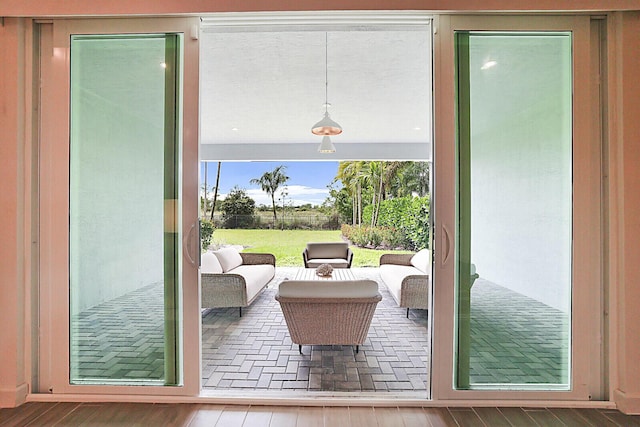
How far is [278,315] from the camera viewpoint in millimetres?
4336

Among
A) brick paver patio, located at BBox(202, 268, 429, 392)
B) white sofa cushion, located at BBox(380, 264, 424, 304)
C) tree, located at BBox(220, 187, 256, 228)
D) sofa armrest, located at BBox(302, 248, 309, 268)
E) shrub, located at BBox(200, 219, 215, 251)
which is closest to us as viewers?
brick paver patio, located at BBox(202, 268, 429, 392)

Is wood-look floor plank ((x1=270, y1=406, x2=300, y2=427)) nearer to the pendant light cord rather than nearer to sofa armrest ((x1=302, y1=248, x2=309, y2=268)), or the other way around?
the pendant light cord

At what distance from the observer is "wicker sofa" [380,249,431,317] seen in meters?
3.87

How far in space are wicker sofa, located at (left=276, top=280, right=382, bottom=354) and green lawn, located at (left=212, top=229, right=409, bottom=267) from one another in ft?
18.5

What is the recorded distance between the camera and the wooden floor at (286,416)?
6.77 ft

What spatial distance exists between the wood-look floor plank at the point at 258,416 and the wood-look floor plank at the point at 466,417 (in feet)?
3.69

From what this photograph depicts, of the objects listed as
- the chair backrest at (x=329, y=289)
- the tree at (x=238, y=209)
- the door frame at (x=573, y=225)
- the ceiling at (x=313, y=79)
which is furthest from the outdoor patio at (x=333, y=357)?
the tree at (x=238, y=209)

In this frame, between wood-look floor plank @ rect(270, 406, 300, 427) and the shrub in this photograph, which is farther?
the shrub

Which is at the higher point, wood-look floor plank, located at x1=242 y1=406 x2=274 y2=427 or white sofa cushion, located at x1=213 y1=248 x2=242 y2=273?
white sofa cushion, located at x1=213 y1=248 x2=242 y2=273

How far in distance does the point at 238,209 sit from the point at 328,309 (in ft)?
20.3

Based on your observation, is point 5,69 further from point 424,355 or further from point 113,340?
point 424,355

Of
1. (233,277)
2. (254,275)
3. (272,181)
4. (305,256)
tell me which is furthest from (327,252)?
(233,277)

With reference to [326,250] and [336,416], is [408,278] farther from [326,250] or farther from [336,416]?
[326,250]

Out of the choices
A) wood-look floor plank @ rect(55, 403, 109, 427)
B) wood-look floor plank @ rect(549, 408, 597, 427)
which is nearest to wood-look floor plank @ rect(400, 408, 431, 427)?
wood-look floor plank @ rect(549, 408, 597, 427)
